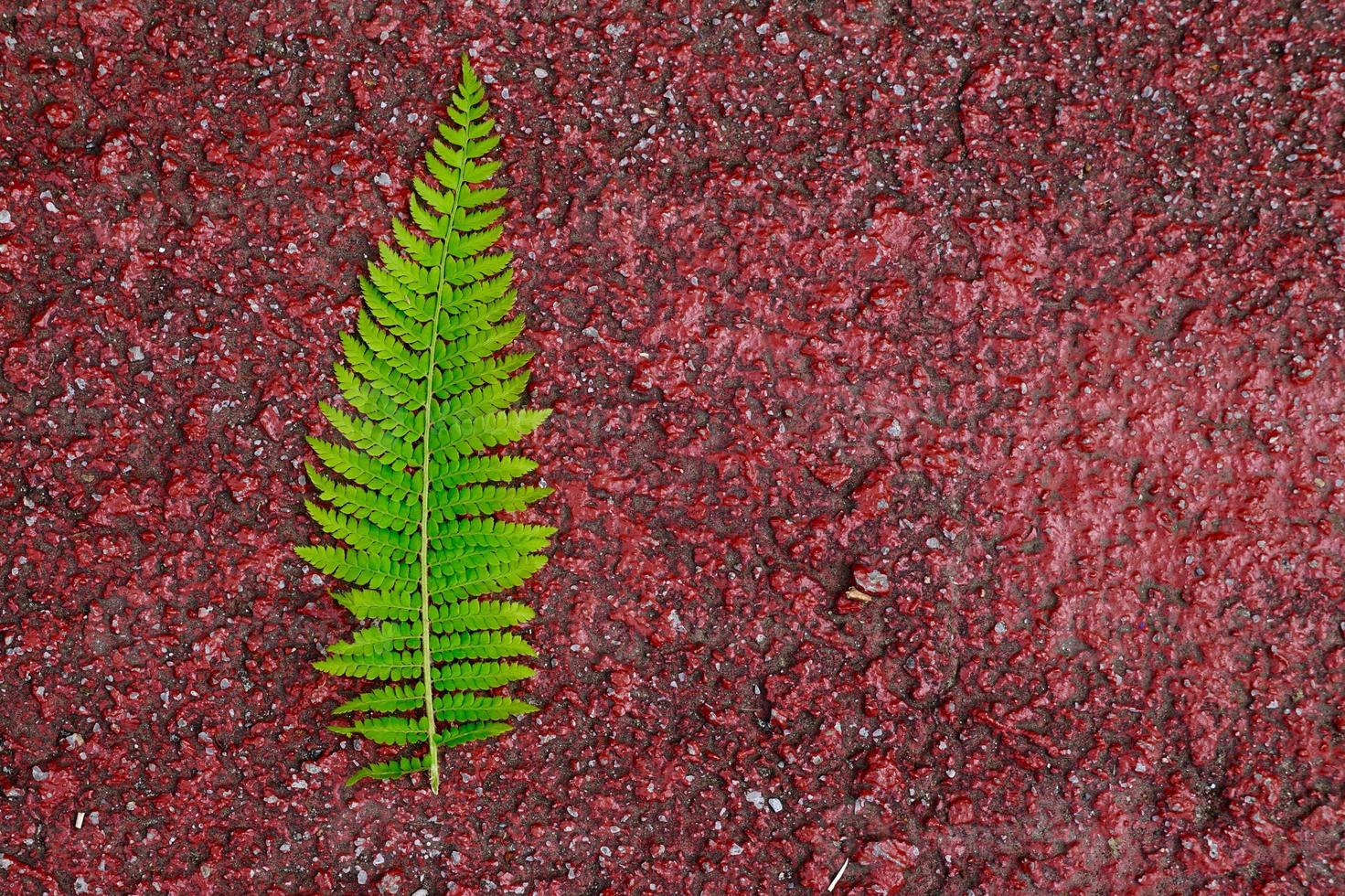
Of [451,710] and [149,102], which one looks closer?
[451,710]

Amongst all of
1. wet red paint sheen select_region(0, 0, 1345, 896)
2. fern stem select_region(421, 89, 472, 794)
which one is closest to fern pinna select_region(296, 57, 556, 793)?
fern stem select_region(421, 89, 472, 794)

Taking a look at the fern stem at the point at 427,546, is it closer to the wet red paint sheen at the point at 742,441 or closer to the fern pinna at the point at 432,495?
the fern pinna at the point at 432,495

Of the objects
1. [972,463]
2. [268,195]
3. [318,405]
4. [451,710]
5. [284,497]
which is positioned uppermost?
[268,195]

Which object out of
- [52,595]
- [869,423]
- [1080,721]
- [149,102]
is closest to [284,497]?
[52,595]

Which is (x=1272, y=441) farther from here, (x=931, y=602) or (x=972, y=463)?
(x=931, y=602)

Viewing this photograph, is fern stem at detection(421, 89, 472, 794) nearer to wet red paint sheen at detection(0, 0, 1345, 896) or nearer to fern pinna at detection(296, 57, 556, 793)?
fern pinna at detection(296, 57, 556, 793)

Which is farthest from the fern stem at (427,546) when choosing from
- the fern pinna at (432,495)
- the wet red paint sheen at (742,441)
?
the wet red paint sheen at (742,441)
